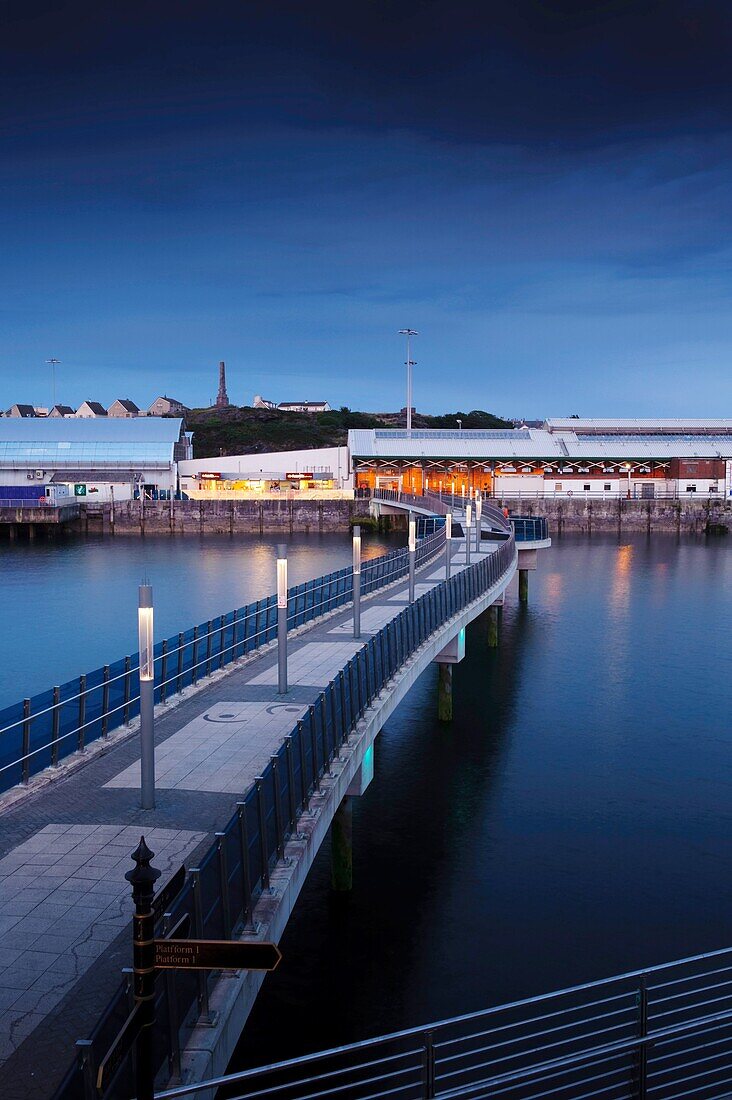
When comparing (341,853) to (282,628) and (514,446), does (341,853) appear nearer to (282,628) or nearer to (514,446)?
(282,628)

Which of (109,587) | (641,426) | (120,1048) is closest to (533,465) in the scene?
(641,426)

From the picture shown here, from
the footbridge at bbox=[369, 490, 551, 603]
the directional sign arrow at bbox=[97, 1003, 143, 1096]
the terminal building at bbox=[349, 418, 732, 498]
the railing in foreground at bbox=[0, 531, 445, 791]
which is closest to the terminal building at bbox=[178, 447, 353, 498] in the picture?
the terminal building at bbox=[349, 418, 732, 498]

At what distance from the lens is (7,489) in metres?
101

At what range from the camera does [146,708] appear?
39.8ft

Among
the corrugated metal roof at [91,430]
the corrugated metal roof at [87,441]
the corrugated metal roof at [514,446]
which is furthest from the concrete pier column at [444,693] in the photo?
the corrugated metal roof at [91,430]

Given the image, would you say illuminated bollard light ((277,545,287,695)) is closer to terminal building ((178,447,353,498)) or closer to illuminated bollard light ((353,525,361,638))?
illuminated bollard light ((353,525,361,638))

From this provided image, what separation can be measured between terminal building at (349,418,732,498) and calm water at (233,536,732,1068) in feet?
237

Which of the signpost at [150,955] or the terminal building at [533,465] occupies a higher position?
the terminal building at [533,465]

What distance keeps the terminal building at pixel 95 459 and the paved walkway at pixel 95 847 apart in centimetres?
9155

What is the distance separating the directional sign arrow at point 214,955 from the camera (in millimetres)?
4996

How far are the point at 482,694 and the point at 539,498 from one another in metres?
75.1

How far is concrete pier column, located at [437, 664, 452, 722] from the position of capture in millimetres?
30766

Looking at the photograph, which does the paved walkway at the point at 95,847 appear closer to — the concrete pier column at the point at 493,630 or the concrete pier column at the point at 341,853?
the concrete pier column at the point at 341,853

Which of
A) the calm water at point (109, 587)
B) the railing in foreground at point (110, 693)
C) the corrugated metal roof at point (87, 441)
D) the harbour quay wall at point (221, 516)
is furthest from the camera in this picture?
the corrugated metal roof at point (87, 441)
